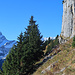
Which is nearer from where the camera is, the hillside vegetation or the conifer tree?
the hillside vegetation

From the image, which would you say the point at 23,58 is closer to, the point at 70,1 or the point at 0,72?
the point at 0,72

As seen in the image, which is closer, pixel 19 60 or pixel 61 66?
pixel 61 66

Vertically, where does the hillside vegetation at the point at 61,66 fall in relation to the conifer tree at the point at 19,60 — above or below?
below

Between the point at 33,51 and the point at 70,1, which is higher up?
the point at 70,1

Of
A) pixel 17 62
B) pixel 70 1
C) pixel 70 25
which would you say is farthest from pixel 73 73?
pixel 70 1

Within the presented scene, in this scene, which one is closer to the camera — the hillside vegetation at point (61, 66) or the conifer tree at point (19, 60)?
the hillside vegetation at point (61, 66)

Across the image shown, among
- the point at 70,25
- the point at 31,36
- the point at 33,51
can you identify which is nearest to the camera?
the point at 33,51

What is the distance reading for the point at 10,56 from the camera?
21672 mm

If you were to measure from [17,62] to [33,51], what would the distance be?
5.35 meters

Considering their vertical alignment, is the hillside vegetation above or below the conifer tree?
below

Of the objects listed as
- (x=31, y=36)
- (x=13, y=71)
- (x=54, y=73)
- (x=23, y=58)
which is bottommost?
(x=54, y=73)

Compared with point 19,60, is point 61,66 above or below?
below

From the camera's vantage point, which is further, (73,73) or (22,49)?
(22,49)

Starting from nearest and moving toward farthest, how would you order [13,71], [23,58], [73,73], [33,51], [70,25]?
[73,73] < [13,71] < [23,58] < [33,51] < [70,25]
